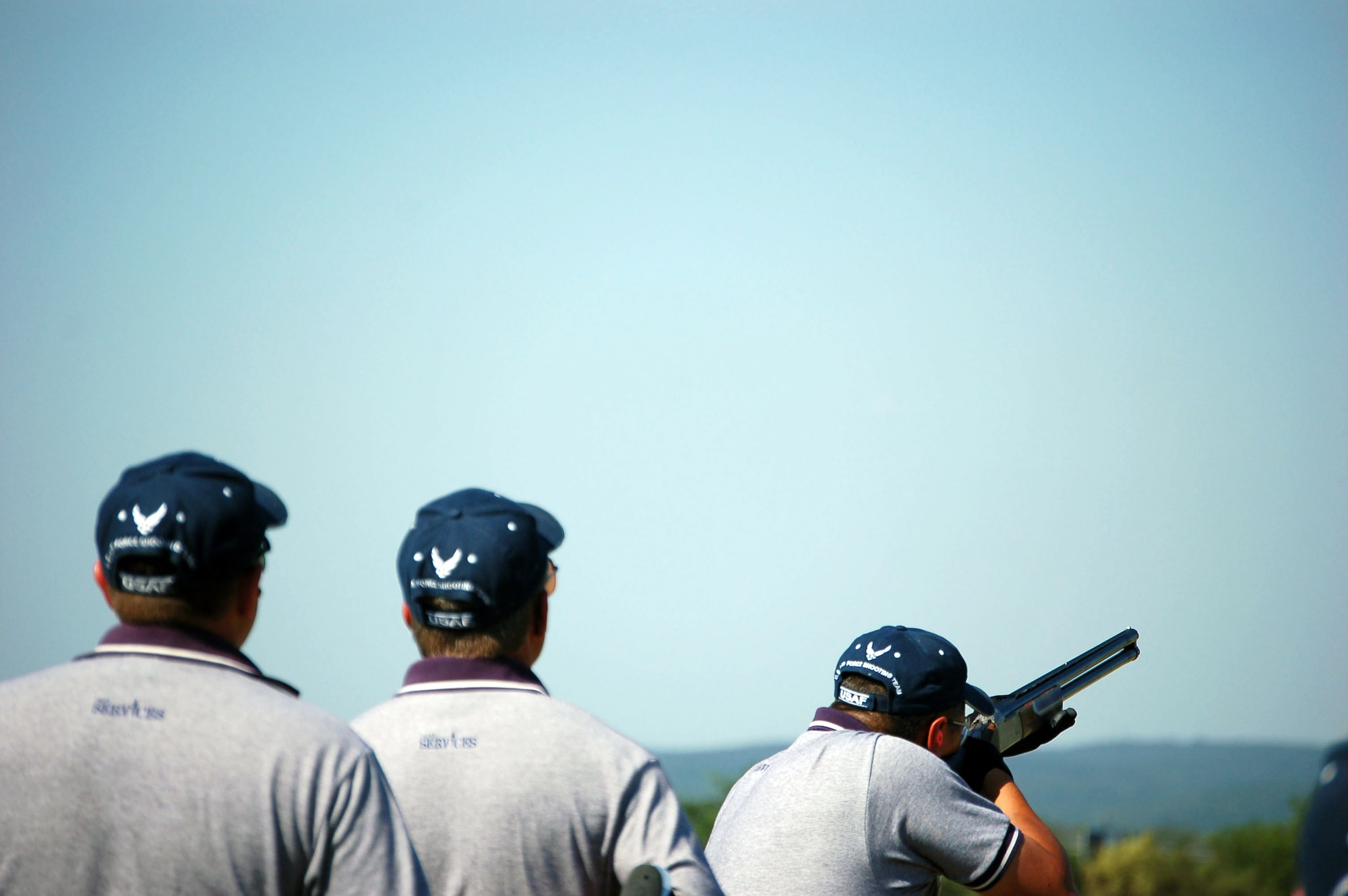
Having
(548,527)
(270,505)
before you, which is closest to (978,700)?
(548,527)

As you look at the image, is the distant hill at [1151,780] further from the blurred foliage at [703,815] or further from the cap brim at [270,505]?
the cap brim at [270,505]

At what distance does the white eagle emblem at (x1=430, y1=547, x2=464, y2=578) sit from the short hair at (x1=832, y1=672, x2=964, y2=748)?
174 centimetres

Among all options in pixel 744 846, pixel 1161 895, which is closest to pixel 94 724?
pixel 744 846

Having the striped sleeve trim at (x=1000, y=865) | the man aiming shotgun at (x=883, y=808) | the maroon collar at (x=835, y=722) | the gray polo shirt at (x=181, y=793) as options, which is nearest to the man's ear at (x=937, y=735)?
the man aiming shotgun at (x=883, y=808)

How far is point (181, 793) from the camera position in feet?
8.33

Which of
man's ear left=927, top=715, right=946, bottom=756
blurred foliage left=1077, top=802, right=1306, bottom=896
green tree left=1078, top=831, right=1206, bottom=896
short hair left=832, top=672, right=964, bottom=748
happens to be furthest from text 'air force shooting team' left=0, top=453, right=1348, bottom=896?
green tree left=1078, top=831, right=1206, bottom=896

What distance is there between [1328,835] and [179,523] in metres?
2.41

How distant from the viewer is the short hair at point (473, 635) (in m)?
3.26

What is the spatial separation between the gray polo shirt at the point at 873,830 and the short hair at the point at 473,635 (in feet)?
4.18

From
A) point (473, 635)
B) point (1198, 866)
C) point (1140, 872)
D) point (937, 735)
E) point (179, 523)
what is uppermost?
point (179, 523)

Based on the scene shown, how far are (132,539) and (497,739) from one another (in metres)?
0.93

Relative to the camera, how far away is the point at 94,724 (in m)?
Answer: 2.58

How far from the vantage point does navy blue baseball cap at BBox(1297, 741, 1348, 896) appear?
2.64 meters

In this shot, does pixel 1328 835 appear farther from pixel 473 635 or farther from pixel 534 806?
pixel 473 635
